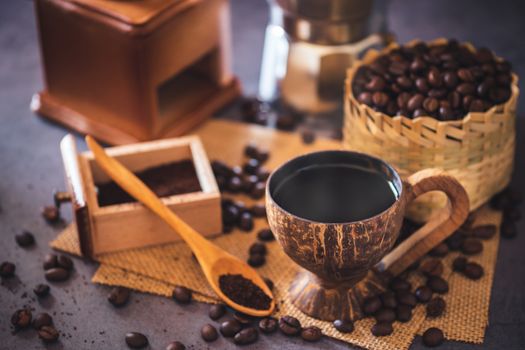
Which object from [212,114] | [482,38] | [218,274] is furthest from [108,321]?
[482,38]

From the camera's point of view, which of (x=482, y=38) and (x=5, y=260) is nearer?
(x=5, y=260)

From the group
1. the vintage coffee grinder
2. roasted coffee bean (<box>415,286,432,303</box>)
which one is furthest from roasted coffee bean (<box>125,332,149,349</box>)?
the vintage coffee grinder

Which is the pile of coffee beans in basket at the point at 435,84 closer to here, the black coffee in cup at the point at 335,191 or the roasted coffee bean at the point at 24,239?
the black coffee in cup at the point at 335,191

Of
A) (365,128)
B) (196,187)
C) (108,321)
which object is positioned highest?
(365,128)

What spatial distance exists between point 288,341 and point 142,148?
61cm

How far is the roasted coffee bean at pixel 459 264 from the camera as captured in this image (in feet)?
5.31

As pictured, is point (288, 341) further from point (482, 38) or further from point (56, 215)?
point (482, 38)

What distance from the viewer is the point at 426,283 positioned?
5.21ft

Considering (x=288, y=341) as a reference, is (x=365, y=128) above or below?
above

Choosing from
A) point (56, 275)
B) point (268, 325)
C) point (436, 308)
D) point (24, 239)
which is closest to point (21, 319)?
point (56, 275)

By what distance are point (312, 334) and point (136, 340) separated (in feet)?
1.13

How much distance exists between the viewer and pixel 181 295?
156 cm

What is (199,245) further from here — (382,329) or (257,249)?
(382,329)

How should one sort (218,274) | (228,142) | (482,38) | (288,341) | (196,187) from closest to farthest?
(288,341), (218,274), (196,187), (228,142), (482,38)
